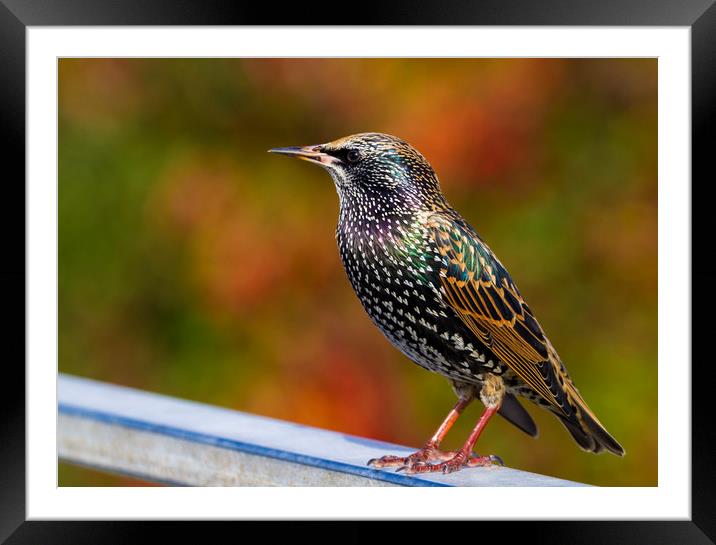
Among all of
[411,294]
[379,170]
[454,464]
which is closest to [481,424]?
[454,464]

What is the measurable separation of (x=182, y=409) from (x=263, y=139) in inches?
78.0

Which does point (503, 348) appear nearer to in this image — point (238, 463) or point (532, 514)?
point (532, 514)

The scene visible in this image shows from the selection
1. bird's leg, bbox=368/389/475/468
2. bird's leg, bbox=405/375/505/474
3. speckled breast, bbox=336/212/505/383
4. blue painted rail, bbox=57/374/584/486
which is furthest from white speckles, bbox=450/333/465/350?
blue painted rail, bbox=57/374/584/486

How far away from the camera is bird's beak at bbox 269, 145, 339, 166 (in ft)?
10.0

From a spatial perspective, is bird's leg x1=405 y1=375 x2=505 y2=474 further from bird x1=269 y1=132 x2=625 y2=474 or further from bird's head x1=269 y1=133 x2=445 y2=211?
bird's head x1=269 y1=133 x2=445 y2=211

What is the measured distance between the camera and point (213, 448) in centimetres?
350

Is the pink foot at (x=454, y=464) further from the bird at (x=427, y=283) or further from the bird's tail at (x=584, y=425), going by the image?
the bird's tail at (x=584, y=425)

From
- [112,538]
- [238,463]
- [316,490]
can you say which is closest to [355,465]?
[316,490]

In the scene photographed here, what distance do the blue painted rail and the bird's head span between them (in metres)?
0.71
